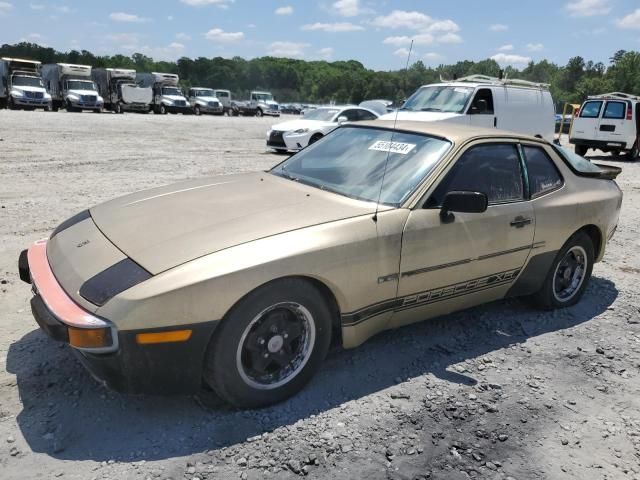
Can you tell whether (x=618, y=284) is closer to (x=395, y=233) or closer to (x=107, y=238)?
(x=395, y=233)

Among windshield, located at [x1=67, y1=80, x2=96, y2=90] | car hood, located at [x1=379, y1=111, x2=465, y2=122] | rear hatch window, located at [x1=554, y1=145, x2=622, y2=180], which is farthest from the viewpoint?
windshield, located at [x1=67, y1=80, x2=96, y2=90]

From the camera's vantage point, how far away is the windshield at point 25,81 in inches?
1169

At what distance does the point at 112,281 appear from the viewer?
249 centimetres

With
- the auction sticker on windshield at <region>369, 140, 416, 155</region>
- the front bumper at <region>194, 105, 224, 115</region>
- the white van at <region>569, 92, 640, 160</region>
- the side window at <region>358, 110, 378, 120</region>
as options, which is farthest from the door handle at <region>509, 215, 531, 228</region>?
the front bumper at <region>194, 105, 224, 115</region>

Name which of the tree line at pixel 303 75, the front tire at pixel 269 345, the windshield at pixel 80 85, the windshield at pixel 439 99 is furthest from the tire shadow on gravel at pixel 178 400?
the tree line at pixel 303 75

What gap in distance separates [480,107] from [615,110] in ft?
23.7

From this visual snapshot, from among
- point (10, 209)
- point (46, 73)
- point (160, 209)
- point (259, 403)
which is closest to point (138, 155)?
point (10, 209)

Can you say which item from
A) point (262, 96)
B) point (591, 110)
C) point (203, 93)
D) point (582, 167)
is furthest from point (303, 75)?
point (582, 167)

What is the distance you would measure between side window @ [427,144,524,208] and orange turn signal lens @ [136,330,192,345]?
175 cm

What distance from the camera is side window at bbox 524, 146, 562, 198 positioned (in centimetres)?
405

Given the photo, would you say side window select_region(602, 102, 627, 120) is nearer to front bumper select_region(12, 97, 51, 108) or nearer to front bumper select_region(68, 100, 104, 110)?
front bumper select_region(68, 100, 104, 110)

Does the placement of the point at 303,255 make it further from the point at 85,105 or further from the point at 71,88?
the point at 71,88

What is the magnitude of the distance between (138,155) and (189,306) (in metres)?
11.1

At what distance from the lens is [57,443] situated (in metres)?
2.48
